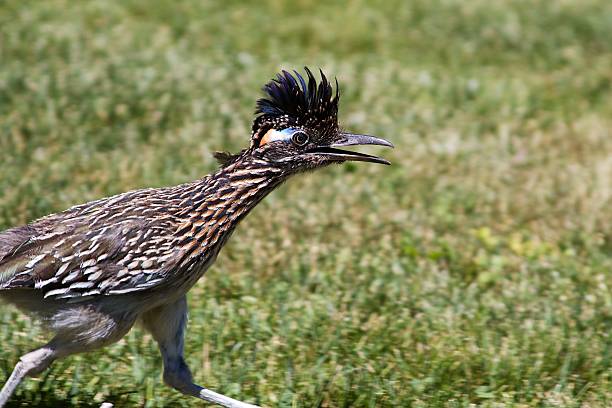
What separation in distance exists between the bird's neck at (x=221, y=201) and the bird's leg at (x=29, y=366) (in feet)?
2.92

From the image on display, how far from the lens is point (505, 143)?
1069 cm

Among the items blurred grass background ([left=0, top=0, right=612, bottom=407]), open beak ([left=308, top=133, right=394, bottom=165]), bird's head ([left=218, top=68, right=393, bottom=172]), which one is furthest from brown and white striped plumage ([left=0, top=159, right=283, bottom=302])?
blurred grass background ([left=0, top=0, right=612, bottom=407])

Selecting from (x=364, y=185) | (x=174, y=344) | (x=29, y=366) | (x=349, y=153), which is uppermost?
(x=364, y=185)

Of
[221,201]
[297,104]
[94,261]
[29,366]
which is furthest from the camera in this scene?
[297,104]

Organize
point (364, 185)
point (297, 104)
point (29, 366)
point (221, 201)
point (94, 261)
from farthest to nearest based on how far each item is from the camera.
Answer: point (364, 185) → point (297, 104) → point (221, 201) → point (94, 261) → point (29, 366)

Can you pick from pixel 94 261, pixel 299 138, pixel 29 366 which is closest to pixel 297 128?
pixel 299 138

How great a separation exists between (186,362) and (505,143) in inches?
199

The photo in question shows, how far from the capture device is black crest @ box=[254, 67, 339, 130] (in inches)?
232

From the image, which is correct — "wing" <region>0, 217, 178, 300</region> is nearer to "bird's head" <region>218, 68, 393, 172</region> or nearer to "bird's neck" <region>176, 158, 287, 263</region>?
"bird's neck" <region>176, 158, 287, 263</region>

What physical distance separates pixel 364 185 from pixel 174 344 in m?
3.81

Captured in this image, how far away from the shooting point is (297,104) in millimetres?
5934

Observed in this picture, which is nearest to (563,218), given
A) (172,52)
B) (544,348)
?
(544,348)

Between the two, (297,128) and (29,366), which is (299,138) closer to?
(297,128)

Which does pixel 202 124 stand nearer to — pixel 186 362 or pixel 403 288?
pixel 403 288
